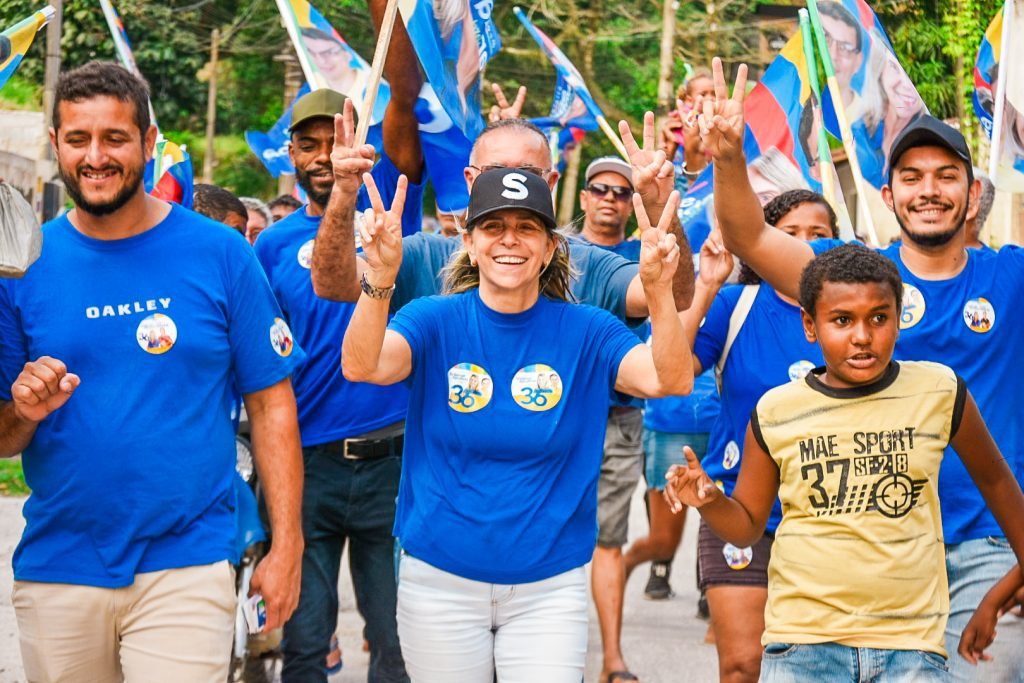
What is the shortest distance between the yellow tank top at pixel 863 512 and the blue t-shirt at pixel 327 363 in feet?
6.49

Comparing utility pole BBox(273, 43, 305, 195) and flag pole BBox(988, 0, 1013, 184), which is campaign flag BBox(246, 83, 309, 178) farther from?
utility pole BBox(273, 43, 305, 195)

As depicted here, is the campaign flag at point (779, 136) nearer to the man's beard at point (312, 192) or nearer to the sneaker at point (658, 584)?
the sneaker at point (658, 584)

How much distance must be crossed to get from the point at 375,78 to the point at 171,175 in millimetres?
4019

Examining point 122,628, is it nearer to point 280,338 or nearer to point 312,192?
point 280,338

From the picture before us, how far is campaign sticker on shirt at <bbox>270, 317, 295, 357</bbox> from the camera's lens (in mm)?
4328

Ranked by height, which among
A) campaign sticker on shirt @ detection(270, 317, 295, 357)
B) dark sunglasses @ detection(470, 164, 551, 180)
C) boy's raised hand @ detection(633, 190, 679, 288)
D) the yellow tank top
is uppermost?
dark sunglasses @ detection(470, 164, 551, 180)

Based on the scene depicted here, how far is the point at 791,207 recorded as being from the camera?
597cm

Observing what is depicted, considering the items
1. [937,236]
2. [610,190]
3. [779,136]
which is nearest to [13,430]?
[937,236]

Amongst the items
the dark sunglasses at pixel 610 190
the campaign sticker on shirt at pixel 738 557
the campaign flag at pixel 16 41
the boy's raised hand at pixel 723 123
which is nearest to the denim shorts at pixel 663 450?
the dark sunglasses at pixel 610 190

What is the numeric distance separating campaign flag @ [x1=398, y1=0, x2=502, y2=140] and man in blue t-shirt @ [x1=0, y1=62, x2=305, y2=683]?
166cm

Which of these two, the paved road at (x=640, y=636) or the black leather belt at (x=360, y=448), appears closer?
the black leather belt at (x=360, y=448)

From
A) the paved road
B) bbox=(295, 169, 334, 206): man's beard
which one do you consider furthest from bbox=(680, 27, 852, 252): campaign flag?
bbox=(295, 169, 334, 206): man's beard

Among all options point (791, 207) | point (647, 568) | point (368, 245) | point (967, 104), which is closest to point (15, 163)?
point (647, 568)

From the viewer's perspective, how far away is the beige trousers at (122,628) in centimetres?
403
